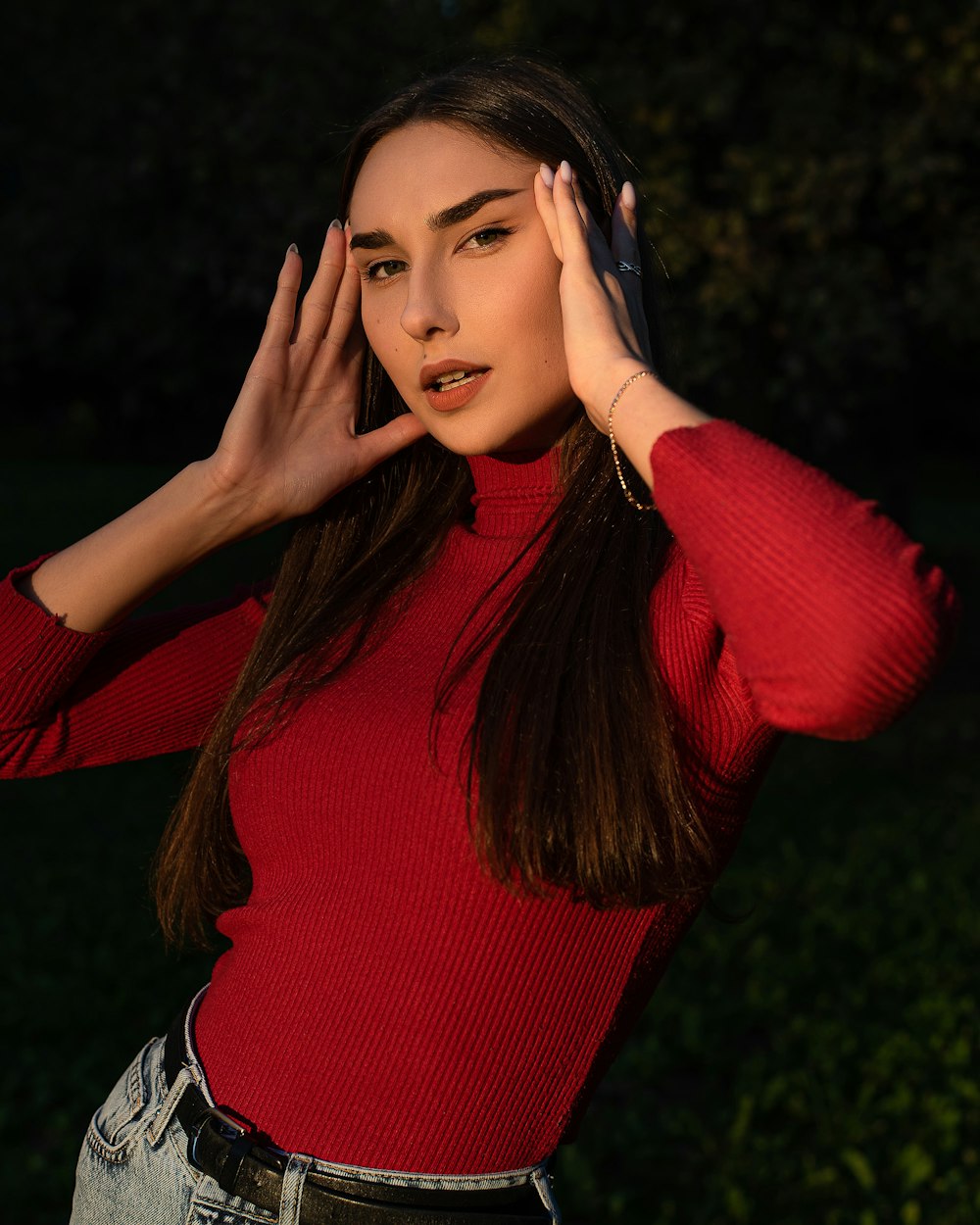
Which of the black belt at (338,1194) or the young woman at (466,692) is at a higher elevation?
the young woman at (466,692)

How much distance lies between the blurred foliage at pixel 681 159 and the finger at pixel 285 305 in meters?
5.42

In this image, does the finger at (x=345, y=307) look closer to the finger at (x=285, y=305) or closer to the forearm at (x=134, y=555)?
the finger at (x=285, y=305)

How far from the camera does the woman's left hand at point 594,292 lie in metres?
2.00

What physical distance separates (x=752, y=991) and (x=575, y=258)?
163 inches

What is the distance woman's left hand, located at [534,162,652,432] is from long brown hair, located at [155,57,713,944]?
86 mm

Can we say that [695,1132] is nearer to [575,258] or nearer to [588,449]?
[588,449]

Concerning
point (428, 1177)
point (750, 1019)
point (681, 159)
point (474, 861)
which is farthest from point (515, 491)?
point (681, 159)

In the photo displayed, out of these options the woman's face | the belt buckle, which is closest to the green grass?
the belt buckle

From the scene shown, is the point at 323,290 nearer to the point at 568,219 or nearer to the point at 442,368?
the point at 442,368

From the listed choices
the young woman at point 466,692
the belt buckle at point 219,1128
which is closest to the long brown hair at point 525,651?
the young woman at point 466,692

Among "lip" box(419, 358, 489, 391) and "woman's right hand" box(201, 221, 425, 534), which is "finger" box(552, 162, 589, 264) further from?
"woman's right hand" box(201, 221, 425, 534)

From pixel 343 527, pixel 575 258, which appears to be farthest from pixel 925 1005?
pixel 575 258

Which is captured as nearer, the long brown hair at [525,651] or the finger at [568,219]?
the long brown hair at [525,651]

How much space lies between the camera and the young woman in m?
1.83
